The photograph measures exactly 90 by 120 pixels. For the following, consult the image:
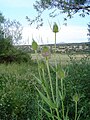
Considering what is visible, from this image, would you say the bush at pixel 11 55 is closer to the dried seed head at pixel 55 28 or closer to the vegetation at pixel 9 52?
the vegetation at pixel 9 52

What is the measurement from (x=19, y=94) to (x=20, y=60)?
Answer: 18845mm

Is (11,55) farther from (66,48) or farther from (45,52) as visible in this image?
(45,52)

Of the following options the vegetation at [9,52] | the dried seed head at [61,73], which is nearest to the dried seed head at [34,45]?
the dried seed head at [61,73]

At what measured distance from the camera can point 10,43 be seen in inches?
1070

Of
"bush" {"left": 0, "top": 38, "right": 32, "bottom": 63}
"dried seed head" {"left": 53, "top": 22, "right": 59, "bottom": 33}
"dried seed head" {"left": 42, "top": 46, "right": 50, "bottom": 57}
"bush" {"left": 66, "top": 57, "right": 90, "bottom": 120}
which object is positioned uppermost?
"dried seed head" {"left": 53, "top": 22, "right": 59, "bottom": 33}

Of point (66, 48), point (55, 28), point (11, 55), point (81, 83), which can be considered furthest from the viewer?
point (11, 55)

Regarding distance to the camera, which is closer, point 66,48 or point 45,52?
point 45,52

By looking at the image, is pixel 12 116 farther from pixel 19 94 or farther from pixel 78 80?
pixel 78 80

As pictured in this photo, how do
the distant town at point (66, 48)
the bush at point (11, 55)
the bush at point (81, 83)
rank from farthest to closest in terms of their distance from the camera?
the bush at point (11, 55) → the bush at point (81, 83) → the distant town at point (66, 48)

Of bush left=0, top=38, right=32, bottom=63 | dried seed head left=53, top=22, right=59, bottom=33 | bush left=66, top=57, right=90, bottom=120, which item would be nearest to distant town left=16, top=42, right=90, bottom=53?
dried seed head left=53, top=22, right=59, bottom=33

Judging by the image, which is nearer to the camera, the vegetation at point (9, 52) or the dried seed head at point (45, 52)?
the dried seed head at point (45, 52)

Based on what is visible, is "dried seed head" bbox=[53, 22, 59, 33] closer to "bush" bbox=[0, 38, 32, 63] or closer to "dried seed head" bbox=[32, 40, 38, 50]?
"dried seed head" bbox=[32, 40, 38, 50]

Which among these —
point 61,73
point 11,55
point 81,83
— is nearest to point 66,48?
point 81,83

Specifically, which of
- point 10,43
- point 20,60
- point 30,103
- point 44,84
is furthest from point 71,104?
point 10,43
